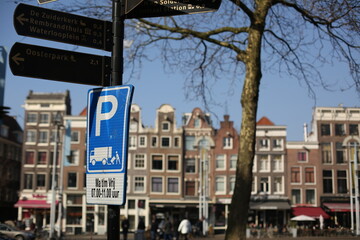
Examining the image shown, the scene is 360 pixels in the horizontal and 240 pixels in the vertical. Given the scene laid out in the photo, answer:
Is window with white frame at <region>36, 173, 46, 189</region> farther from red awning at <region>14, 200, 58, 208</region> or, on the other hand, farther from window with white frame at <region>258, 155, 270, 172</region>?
window with white frame at <region>258, 155, 270, 172</region>

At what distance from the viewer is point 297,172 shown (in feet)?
156

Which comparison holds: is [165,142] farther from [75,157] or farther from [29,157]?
[29,157]

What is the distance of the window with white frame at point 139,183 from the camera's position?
47.3 m

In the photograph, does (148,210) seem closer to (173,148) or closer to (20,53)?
(173,148)

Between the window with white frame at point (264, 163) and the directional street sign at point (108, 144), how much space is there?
4460cm

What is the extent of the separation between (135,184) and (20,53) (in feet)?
145

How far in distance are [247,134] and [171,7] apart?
16.4 feet

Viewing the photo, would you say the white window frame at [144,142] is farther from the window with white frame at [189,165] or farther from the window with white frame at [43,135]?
the window with white frame at [43,135]

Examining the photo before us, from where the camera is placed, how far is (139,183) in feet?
155

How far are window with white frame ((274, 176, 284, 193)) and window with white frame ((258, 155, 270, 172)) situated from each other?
4.35ft

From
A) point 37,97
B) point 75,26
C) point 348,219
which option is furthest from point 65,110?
point 75,26

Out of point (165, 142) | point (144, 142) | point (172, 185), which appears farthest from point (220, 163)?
point (144, 142)

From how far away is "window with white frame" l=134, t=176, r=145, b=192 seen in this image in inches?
1861

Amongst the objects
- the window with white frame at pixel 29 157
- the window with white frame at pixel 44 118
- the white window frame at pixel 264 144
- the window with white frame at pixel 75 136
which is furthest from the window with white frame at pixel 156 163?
the window with white frame at pixel 29 157
